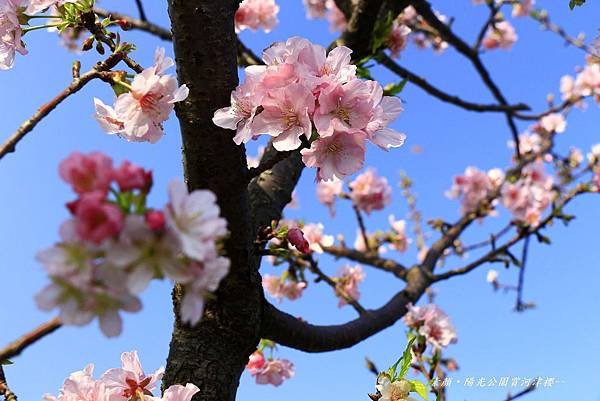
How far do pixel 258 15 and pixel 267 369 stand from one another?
2.16 metres

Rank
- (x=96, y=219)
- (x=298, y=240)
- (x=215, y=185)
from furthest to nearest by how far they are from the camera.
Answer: (x=298, y=240), (x=215, y=185), (x=96, y=219)

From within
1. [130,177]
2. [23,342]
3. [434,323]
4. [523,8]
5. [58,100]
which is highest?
[523,8]

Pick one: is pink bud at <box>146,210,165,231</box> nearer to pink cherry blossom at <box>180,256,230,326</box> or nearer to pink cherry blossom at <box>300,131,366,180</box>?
pink cherry blossom at <box>180,256,230,326</box>

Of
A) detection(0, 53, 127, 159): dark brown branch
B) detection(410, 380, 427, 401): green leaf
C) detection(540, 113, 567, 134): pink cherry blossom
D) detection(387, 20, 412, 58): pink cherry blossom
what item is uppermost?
detection(540, 113, 567, 134): pink cherry blossom

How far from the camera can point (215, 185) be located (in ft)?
4.19

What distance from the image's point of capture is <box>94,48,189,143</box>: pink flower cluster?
113cm

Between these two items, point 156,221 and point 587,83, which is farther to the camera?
point 587,83

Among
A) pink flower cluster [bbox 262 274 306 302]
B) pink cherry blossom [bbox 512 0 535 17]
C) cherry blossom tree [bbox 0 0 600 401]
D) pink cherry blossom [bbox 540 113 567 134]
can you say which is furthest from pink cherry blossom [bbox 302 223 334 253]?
pink cherry blossom [bbox 512 0 535 17]

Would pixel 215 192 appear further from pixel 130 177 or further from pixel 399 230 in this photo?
pixel 399 230

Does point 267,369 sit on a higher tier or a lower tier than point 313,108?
higher

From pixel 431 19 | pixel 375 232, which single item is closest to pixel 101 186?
pixel 431 19

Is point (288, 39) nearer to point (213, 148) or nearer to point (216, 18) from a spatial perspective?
point (216, 18)

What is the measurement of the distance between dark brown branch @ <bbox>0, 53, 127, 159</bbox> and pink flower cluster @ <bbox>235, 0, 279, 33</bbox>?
2205 mm

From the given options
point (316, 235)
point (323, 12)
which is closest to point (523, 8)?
point (323, 12)
